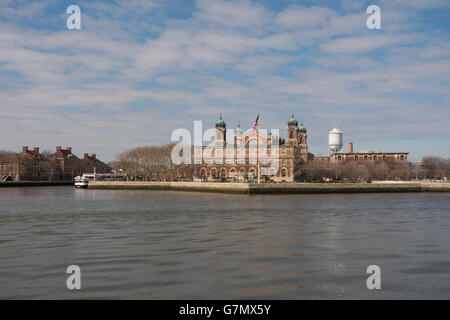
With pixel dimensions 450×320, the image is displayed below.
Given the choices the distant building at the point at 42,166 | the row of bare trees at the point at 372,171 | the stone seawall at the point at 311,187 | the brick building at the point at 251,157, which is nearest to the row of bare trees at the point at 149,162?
the brick building at the point at 251,157

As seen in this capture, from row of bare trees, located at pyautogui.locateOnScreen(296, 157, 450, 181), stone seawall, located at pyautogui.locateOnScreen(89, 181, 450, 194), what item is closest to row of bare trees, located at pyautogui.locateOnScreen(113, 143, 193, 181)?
stone seawall, located at pyautogui.locateOnScreen(89, 181, 450, 194)

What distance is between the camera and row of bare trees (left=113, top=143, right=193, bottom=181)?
326 feet

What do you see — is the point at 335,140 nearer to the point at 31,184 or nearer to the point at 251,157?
the point at 251,157

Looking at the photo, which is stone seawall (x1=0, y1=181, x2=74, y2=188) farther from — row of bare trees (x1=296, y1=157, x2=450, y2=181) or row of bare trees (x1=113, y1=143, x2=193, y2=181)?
row of bare trees (x1=296, y1=157, x2=450, y2=181)

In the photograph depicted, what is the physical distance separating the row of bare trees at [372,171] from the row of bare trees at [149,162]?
33487 millimetres

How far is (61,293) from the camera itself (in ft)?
35.9

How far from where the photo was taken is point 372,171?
116 metres

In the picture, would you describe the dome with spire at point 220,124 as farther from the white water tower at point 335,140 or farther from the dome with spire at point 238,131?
the white water tower at point 335,140

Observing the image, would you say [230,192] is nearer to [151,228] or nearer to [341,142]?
[151,228]

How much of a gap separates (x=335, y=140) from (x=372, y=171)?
40.8 meters

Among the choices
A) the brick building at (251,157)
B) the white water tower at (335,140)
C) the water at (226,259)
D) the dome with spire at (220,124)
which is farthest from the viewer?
the white water tower at (335,140)

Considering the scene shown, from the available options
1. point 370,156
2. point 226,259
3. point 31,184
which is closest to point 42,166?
point 31,184

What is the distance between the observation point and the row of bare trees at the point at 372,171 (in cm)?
10900
